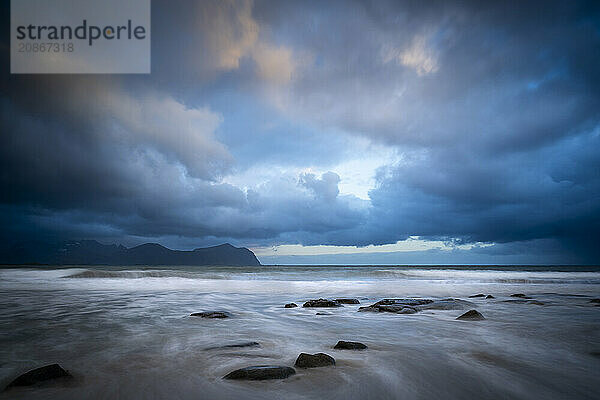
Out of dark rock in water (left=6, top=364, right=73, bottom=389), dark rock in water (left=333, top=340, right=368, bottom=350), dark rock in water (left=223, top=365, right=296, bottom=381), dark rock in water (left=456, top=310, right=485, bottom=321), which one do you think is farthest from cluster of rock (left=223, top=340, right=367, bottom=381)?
dark rock in water (left=456, top=310, right=485, bottom=321)

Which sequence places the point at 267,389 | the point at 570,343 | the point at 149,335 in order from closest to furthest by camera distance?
the point at 267,389 → the point at 570,343 → the point at 149,335

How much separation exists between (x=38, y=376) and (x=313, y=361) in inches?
78.9

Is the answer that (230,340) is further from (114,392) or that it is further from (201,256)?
(201,256)

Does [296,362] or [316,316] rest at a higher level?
[296,362]

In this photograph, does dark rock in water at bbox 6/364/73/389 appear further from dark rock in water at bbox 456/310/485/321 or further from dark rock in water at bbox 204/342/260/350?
dark rock in water at bbox 456/310/485/321

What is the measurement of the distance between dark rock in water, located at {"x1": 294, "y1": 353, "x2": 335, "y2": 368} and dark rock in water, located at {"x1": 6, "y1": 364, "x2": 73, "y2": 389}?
179cm

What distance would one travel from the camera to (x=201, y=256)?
187500mm

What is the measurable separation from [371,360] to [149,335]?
113 inches

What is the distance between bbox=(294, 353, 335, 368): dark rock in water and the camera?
2.64 meters

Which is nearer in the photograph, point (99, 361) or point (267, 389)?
point (267, 389)

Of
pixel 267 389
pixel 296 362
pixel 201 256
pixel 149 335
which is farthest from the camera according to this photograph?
pixel 201 256

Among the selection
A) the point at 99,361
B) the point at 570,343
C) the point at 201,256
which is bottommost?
the point at 201,256

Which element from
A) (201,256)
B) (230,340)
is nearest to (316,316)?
(230,340)

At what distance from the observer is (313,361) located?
8.74 feet
